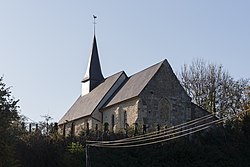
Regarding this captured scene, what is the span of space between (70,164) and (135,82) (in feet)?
53.2

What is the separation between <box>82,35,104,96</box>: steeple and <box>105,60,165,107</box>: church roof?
32.3ft

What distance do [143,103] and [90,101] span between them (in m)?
12.3

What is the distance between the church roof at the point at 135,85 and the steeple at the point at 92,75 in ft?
32.3

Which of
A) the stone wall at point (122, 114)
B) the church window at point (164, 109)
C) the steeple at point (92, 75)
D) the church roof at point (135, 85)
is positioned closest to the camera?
the stone wall at point (122, 114)

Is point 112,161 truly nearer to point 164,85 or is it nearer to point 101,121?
point 164,85

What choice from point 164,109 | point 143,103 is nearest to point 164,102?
point 164,109

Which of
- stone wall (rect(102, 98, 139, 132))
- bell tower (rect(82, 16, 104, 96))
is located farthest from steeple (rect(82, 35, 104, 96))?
stone wall (rect(102, 98, 139, 132))

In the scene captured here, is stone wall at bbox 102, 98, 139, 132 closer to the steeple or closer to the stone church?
the stone church

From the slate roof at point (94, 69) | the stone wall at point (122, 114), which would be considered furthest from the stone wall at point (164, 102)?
the slate roof at point (94, 69)

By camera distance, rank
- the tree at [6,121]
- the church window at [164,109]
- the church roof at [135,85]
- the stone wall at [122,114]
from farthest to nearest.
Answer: the church roof at [135,85]
the church window at [164,109]
the stone wall at [122,114]
the tree at [6,121]

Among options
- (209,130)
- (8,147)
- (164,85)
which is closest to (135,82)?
(164,85)

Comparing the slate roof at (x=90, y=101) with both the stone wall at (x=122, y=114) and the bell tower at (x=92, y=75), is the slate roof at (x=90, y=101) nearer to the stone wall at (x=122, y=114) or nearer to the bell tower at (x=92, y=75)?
the bell tower at (x=92, y=75)

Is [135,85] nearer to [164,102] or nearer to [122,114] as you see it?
[122,114]

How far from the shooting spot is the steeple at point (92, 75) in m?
57.8
